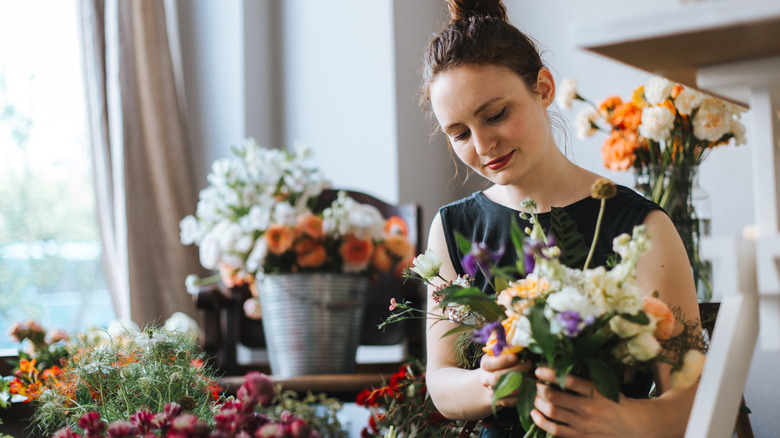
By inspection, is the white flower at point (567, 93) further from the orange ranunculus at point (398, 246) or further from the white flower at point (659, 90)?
the orange ranunculus at point (398, 246)

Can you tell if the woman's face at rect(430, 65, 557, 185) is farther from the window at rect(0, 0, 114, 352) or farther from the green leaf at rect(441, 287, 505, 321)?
the window at rect(0, 0, 114, 352)

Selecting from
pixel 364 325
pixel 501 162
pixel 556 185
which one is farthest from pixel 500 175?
pixel 364 325

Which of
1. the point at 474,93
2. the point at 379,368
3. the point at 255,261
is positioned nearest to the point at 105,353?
the point at 474,93

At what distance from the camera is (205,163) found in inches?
123

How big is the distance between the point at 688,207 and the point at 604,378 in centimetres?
99

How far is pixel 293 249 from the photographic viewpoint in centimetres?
205

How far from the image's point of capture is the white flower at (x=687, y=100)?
5.07ft

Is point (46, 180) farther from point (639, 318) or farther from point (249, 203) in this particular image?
point (639, 318)

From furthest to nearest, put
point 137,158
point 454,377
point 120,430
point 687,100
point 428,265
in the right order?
point 137,158 < point 687,100 < point 454,377 < point 428,265 < point 120,430

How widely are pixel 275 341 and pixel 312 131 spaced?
48.2 inches

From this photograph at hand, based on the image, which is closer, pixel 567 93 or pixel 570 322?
pixel 570 322

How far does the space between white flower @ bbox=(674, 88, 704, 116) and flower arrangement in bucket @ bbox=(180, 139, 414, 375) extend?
2.84 feet

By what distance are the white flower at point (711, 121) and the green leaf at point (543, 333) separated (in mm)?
993

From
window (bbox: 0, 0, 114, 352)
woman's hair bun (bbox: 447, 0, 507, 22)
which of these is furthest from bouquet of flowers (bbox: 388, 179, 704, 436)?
window (bbox: 0, 0, 114, 352)
